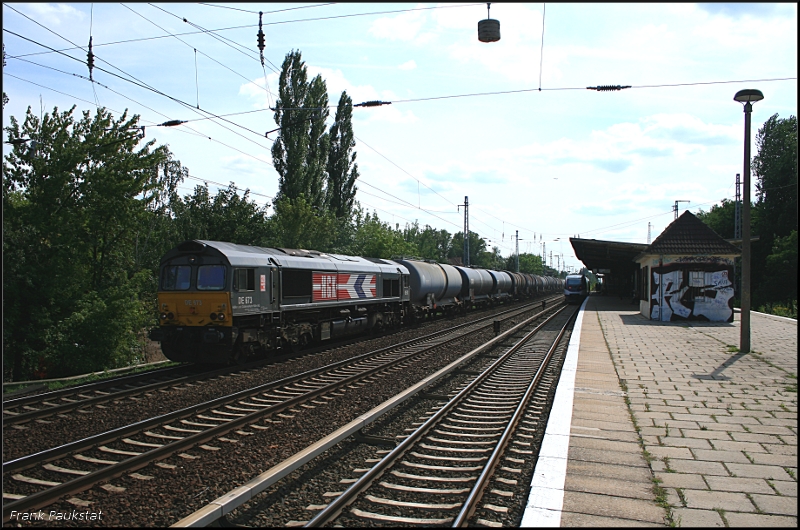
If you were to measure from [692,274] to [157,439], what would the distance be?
22.1 metres

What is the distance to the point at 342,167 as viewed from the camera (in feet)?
136

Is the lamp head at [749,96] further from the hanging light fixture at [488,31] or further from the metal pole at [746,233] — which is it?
the hanging light fixture at [488,31]

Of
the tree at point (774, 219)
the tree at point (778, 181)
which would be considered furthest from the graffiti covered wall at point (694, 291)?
the tree at point (778, 181)

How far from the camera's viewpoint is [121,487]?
589 centimetres

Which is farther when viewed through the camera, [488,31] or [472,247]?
[472,247]

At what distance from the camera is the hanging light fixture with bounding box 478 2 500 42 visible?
1009 cm

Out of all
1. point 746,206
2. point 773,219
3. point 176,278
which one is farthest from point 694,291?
point 773,219

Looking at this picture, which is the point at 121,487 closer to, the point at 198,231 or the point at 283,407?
the point at 283,407

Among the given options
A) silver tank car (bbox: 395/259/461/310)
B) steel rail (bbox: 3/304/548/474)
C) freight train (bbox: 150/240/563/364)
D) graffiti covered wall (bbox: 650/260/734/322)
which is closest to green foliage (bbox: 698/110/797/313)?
graffiti covered wall (bbox: 650/260/734/322)

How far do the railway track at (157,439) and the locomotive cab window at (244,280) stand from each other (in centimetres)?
279

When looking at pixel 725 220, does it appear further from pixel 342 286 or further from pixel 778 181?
pixel 342 286

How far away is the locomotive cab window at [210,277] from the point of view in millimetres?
13047

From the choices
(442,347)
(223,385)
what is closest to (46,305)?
(223,385)

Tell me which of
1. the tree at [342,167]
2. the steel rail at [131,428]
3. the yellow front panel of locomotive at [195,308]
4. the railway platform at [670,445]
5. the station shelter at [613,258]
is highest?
the tree at [342,167]
